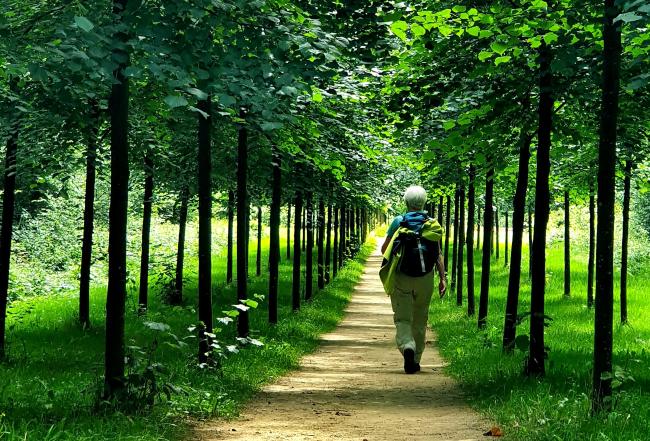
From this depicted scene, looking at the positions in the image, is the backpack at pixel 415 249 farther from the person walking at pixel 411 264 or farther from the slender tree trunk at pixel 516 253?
the slender tree trunk at pixel 516 253

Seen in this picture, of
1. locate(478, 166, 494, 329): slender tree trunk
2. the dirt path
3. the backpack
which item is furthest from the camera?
locate(478, 166, 494, 329): slender tree trunk

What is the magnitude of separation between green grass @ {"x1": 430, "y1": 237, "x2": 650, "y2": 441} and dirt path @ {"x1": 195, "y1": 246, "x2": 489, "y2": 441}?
35cm

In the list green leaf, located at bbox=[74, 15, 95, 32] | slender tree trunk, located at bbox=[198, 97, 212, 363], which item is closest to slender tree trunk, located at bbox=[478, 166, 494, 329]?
slender tree trunk, located at bbox=[198, 97, 212, 363]

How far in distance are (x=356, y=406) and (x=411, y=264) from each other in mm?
2667

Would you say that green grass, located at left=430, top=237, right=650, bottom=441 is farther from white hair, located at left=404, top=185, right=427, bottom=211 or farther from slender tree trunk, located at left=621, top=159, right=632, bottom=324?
white hair, located at left=404, top=185, right=427, bottom=211

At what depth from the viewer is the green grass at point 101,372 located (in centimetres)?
594

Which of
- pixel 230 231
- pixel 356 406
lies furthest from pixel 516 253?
pixel 230 231

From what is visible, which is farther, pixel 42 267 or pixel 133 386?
pixel 42 267

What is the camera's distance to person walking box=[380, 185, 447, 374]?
10.2 meters

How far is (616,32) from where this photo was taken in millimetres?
6297

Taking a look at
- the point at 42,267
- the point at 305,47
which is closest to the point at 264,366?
the point at 305,47

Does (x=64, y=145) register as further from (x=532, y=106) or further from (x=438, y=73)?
(x=532, y=106)

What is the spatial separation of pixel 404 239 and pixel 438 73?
225cm

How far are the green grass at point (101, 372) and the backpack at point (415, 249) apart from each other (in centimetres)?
222
